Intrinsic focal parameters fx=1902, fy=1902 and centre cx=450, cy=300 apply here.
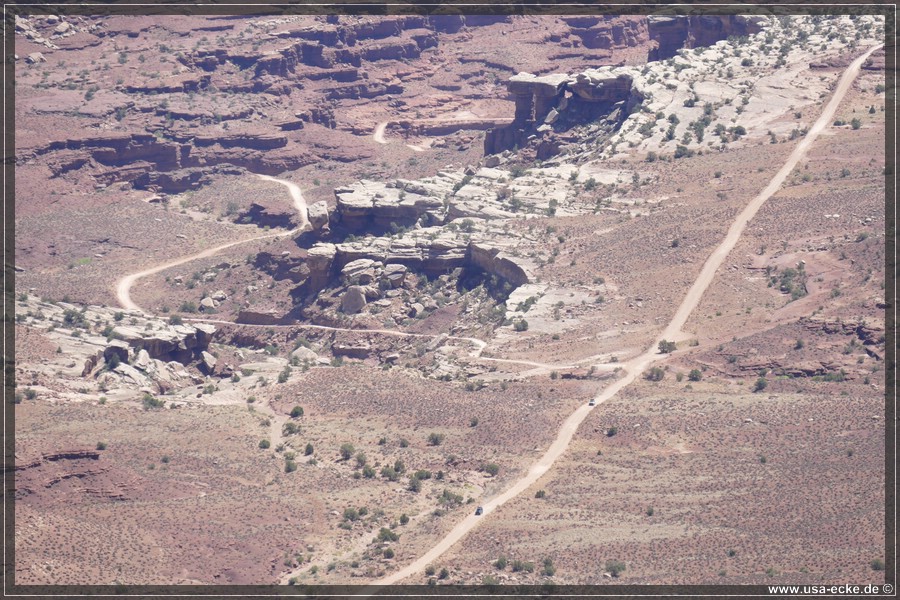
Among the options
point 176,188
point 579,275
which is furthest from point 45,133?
point 579,275

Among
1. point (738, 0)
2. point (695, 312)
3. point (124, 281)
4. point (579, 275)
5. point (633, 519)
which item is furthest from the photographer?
point (738, 0)

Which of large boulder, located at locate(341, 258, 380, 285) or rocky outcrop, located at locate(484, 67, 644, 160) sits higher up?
rocky outcrop, located at locate(484, 67, 644, 160)

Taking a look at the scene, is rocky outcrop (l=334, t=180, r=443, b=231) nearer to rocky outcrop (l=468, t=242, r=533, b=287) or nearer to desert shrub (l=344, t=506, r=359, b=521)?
rocky outcrop (l=468, t=242, r=533, b=287)

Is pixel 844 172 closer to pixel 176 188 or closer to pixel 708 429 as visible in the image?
pixel 708 429

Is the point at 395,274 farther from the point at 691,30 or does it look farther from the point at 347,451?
the point at 691,30

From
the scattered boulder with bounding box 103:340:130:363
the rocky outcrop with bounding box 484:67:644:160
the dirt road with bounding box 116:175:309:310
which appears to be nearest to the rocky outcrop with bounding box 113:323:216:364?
the scattered boulder with bounding box 103:340:130:363

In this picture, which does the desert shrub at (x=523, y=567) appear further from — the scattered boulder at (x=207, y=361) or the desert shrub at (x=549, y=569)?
the scattered boulder at (x=207, y=361)
